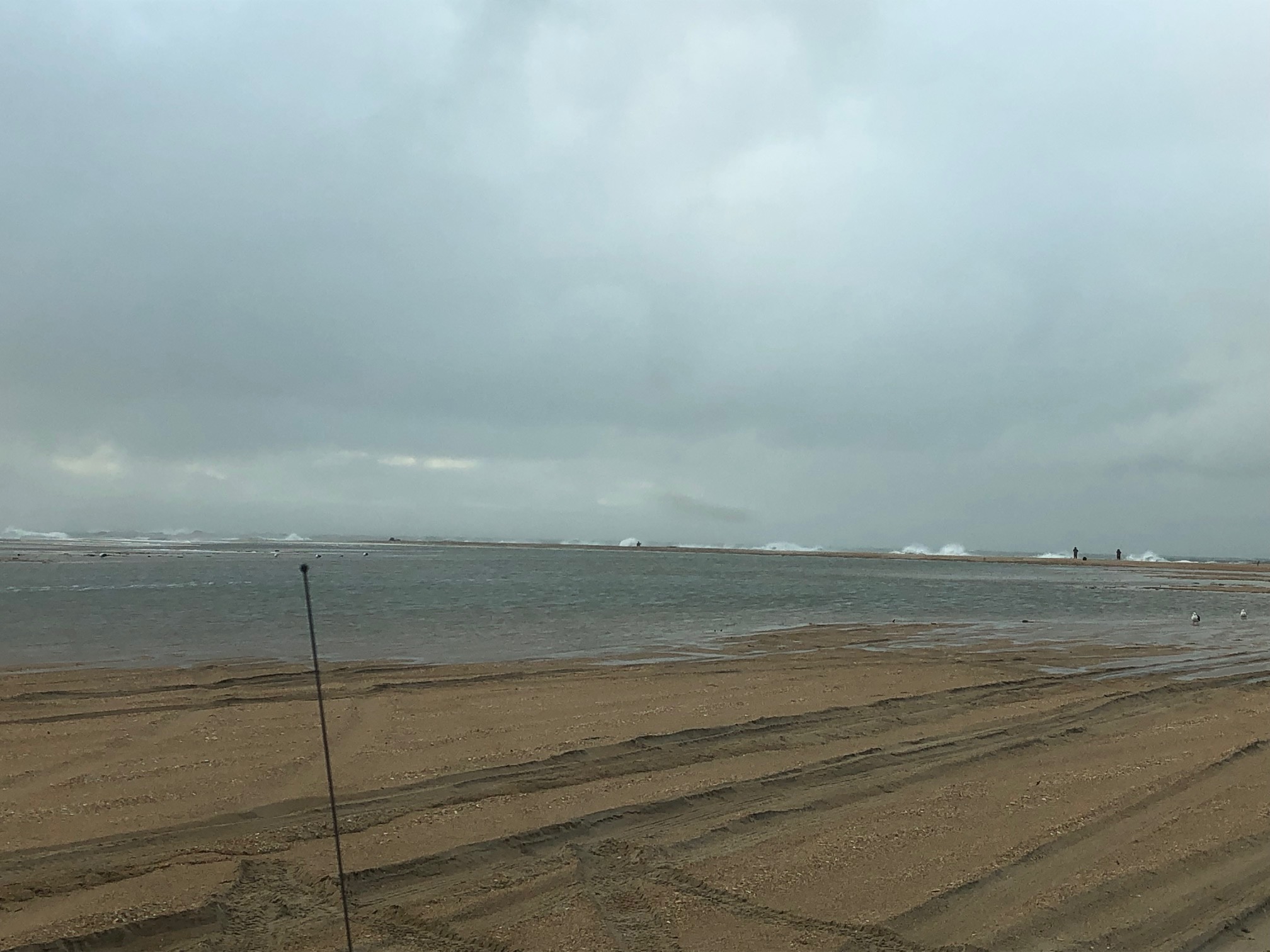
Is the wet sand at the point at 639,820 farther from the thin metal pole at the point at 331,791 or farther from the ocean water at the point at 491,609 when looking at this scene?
the ocean water at the point at 491,609

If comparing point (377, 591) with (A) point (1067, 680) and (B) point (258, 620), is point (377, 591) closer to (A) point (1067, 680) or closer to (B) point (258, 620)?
(B) point (258, 620)

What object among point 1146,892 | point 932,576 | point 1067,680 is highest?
point 1146,892

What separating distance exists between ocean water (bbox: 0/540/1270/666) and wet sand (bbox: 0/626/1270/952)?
7.22 metres

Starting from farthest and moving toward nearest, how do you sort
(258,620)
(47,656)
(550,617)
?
1. (550,617)
2. (258,620)
3. (47,656)

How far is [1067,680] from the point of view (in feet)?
53.4

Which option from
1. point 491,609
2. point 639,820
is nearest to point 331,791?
point 639,820

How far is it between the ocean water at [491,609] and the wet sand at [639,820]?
7.22 metres

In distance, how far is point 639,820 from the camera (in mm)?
7754

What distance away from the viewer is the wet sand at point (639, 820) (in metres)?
5.78

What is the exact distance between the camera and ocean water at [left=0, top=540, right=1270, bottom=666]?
69.2 feet

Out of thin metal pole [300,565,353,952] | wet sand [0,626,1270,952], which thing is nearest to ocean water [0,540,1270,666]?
wet sand [0,626,1270,952]

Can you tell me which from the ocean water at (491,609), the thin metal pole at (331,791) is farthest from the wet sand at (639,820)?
the ocean water at (491,609)

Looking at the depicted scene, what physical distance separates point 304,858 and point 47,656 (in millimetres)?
16242

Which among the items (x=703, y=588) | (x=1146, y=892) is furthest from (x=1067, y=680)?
(x=703, y=588)
